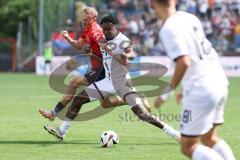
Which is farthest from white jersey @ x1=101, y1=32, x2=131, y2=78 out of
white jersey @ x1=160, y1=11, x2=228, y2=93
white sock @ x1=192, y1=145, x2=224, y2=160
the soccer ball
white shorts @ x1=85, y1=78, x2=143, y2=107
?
white sock @ x1=192, y1=145, x2=224, y2=160

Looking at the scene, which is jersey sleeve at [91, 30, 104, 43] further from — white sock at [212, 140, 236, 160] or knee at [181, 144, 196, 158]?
knee at [181, 144, 196, 158]

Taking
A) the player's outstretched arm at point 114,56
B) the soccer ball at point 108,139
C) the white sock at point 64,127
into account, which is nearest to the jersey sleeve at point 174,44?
the player's outstretched arm at point 114,56

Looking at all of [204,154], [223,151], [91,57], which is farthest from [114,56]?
[204,154]

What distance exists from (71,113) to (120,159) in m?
2.39

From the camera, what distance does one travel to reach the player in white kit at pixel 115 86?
36.3 ft

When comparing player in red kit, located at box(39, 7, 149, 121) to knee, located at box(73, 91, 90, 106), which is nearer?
player in red kit, located at box(39, 7, 149, 121)

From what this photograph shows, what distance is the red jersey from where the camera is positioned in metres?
11.8

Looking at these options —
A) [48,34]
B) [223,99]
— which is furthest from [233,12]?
[223,99]

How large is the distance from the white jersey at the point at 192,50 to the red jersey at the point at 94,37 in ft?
15.8

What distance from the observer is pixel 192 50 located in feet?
22.9

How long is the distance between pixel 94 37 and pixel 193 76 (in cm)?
508

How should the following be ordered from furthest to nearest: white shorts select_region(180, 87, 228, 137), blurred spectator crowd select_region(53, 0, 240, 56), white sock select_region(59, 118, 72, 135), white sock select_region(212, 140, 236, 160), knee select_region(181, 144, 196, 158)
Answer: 1. blurred spectator crowd select_region(53, 0, 240, 56)
2. white sock select_region(59, 118, 72, 135)
3. white sock select_region(212, 140, 236, 160)
4. knee select_region(181, 144, 196, 158)
5. white shorts select_region(180, 87, 228, 137)

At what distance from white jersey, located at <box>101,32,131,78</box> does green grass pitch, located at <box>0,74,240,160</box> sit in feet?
3.94

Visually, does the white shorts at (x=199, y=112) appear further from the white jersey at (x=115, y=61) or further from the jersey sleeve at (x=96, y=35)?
the jersey sleeve at (x=96, y=35)
